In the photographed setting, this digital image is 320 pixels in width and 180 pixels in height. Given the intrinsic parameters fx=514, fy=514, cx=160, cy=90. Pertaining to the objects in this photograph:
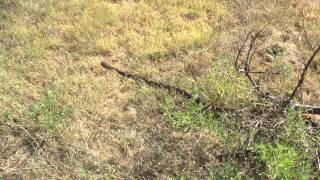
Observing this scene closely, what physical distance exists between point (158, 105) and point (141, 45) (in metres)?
1.00

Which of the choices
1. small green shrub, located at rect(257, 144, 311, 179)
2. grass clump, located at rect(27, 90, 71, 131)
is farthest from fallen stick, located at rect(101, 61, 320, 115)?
grass clump, located at rect(27, 90, 71, 131)

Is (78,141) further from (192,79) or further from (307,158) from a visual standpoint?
(307,158)

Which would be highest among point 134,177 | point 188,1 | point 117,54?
point 188,1

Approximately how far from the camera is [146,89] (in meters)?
5.01

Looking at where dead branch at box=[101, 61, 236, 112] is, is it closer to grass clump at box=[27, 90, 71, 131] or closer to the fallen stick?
the fallen stick

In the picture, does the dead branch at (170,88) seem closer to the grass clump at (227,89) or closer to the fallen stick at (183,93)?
the fallen stick at (183,93)

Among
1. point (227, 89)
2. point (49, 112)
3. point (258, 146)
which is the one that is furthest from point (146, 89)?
point (258, 146)

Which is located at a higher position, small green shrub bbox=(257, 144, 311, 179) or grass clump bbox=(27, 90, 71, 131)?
small green shrub bbox=(257, 144, 311, 179)

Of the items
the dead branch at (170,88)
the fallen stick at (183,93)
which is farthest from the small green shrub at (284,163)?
the dead branch at (170,88)

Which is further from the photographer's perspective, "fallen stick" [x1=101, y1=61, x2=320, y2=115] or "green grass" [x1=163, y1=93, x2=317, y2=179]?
"fallen stick" [x1=101, y1=61, x2=320, y2=115]

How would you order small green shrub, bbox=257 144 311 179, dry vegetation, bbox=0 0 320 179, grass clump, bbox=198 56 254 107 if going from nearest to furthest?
small green shrub, bbox=257 144 311 179 → dry vegetation, bbox=0 0 320 179 → grass clump, bbox=198 56 254 107

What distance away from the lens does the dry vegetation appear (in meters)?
4.18

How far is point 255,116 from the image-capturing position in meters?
4.33

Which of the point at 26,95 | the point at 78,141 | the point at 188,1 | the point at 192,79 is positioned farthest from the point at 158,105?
the point at 188,1
